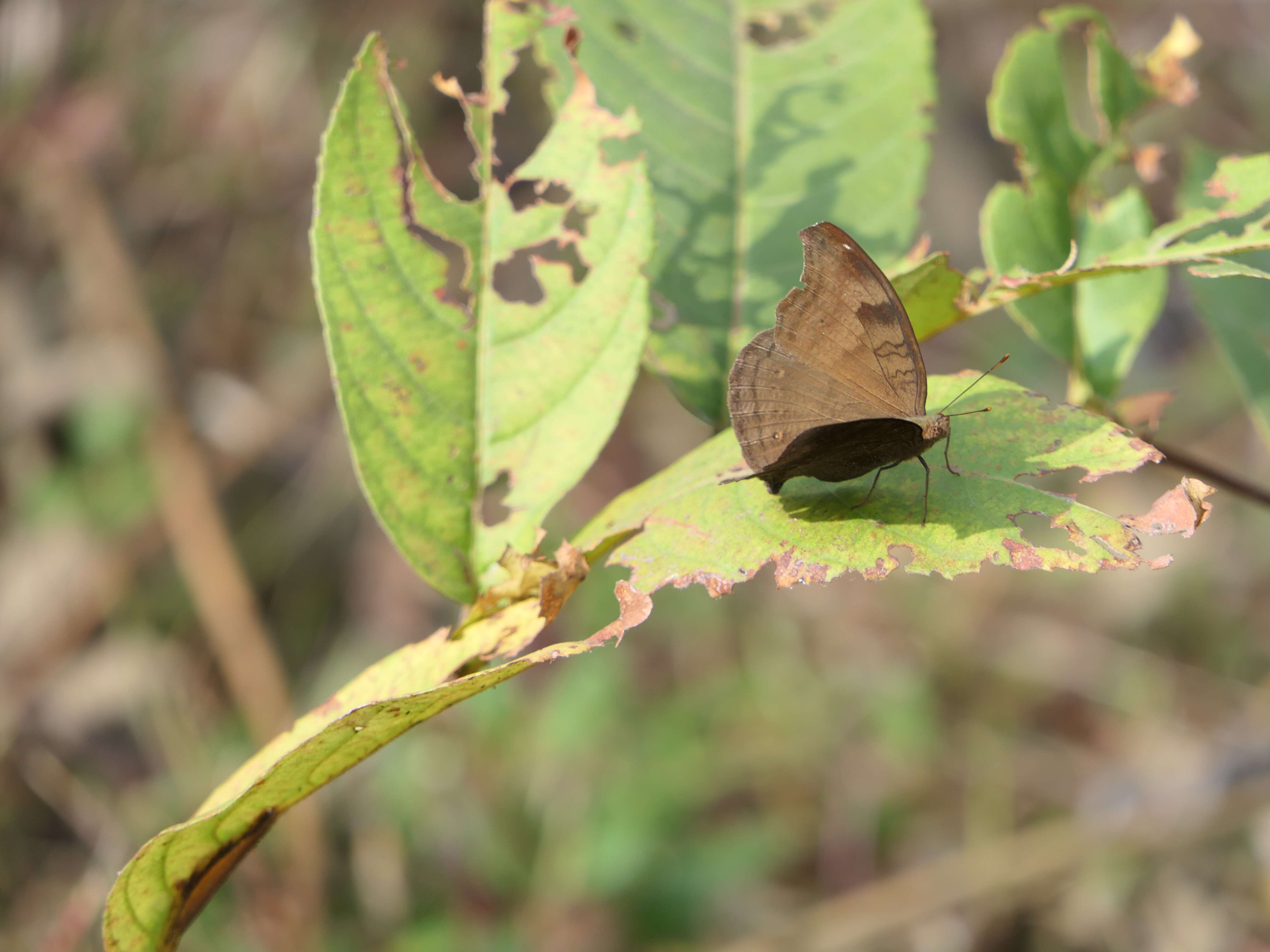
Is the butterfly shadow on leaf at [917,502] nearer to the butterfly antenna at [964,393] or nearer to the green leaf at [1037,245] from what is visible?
the butterfly antenna at [964,393]

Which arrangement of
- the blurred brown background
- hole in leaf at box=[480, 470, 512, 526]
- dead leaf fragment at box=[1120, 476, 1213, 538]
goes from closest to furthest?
1. dead leaf fragment at box=[1120, 476, 1213, 538]
2. hole in leaf at box=[480, 470, 512, 526]
3. the blurred brown background

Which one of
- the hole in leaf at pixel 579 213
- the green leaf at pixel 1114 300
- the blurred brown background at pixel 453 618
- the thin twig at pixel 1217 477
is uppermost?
the hole in leaf at pixel 579 213

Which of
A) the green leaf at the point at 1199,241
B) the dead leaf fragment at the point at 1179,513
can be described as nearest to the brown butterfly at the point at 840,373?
the green leaf at the point at 1199,241

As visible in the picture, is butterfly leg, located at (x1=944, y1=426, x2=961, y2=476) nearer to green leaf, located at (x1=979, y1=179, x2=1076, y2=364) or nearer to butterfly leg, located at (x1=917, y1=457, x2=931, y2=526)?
butterfly leg, located at (x1=917, y1=457, x2=931, y2=526)

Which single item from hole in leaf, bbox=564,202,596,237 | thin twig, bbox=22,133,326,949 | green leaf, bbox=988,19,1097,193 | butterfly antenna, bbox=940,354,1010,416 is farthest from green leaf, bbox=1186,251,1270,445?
thin twig, bbox=22,133,326,949

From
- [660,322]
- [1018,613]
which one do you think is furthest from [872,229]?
[1018,613]

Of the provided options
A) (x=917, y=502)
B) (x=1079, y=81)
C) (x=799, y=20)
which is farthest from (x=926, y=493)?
(x=1079, y=81)

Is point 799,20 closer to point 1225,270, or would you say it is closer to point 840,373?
point 840,373
